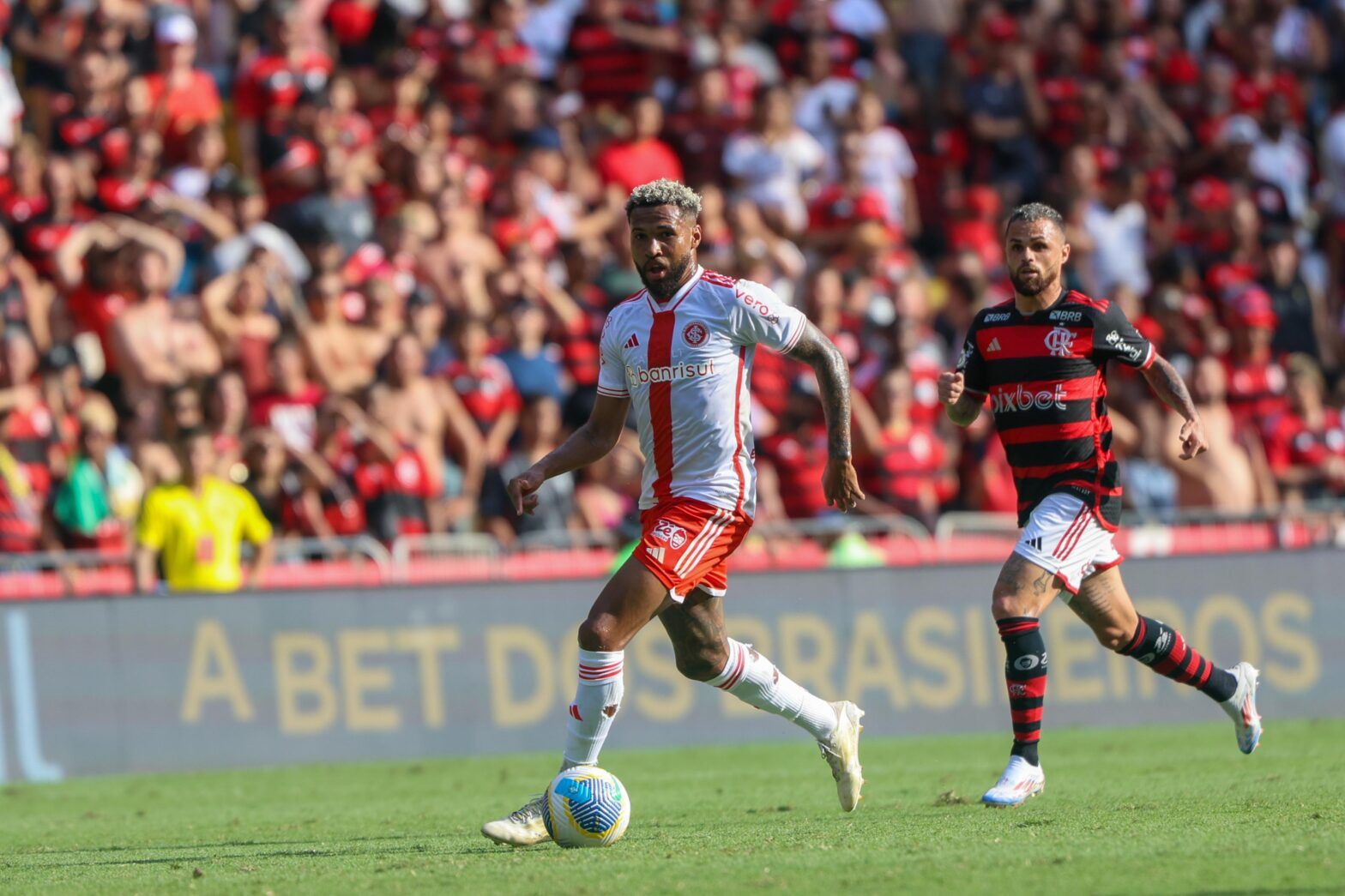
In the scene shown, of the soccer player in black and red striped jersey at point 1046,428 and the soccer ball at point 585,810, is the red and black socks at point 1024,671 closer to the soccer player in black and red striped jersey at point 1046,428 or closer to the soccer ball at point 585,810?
the soccer player in black and red striped jersey at point 1046,428

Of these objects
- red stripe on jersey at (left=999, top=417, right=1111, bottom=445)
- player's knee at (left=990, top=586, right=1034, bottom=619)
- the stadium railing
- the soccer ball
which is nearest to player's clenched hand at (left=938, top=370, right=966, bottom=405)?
red stripe on jersey at (left=999, top=417, right=1111, bottom=445)

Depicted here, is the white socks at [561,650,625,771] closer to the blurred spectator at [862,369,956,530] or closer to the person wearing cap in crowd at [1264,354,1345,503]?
the blurred spectator at [862,369,956,530]

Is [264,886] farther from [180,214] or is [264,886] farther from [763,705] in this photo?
[180,214]

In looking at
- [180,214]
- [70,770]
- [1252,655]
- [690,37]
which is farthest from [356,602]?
[690,37]

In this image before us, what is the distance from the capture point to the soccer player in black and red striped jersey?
27.6 feet

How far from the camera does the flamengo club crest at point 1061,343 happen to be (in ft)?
27.8

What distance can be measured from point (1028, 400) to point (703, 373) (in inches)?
69.5

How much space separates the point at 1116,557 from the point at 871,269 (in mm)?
8501

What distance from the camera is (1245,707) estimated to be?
9.12m

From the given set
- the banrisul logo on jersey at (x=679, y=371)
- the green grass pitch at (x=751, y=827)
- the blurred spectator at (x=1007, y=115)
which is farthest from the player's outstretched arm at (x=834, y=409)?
the blurred spectator at (x=1007, y=115)

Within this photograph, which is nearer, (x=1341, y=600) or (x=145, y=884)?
(x=145, y=884)

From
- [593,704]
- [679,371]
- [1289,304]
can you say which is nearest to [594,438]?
[679,371]

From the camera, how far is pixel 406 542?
13.6m

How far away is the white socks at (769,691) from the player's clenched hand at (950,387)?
1.41m
